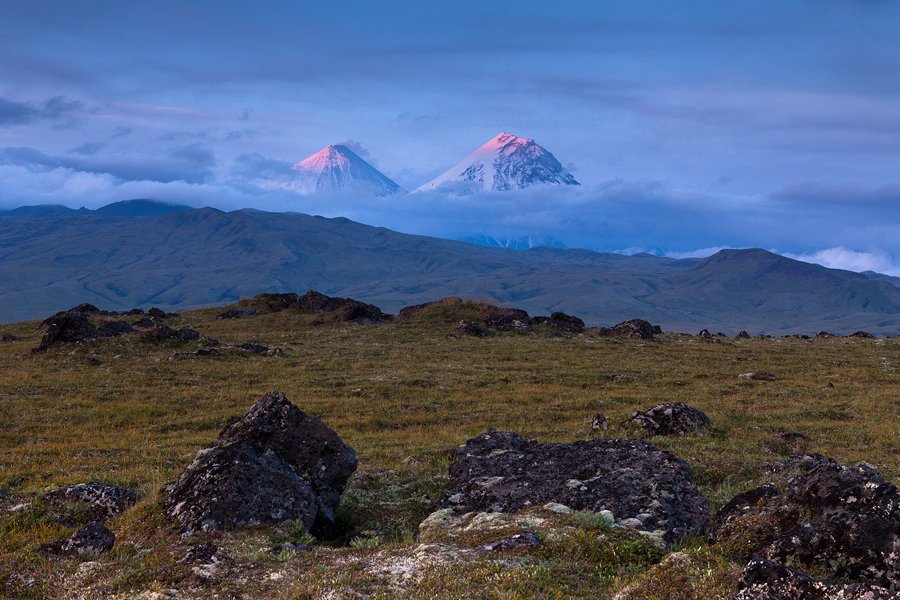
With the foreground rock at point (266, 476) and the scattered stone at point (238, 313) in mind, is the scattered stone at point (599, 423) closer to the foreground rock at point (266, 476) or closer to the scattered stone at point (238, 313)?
the foreground rock at point (266, 476)

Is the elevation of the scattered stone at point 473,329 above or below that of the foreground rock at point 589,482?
above

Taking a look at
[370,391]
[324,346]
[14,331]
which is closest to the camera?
[370,391]

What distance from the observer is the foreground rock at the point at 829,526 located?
8.96m

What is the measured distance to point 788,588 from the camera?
7.38m

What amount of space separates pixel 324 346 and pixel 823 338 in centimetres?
5392

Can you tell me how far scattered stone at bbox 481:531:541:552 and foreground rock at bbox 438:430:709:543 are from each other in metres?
2.78

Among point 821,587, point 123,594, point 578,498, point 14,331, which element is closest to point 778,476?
point 578,498

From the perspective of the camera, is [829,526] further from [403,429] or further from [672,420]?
[403,429]

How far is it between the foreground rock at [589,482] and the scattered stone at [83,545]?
23.6 feet

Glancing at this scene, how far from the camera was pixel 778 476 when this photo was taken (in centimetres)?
1925

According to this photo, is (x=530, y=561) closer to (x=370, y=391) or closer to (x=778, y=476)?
(x=778, y=476)

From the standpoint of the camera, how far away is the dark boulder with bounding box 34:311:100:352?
50500mm

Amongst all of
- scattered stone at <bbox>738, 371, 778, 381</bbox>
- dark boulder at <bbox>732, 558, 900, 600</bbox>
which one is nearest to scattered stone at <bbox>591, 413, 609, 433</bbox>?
scattered stone at <bbox>738, 371, 778, 381</bbox>

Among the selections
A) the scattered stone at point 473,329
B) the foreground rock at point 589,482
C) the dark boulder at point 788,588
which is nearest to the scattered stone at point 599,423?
the foreground rock at point 589,482
